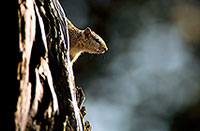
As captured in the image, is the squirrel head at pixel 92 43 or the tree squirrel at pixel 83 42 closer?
the tree squirrel at pixel 83 42

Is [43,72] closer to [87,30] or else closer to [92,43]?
[87,30]

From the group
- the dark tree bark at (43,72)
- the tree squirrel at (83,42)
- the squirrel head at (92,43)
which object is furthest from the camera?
the squirrel head at (92,43)

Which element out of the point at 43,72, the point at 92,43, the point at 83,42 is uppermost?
the point at 92,43

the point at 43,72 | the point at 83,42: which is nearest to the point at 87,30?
the point at 83,42

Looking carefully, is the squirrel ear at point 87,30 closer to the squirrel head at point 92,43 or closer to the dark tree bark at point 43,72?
the squirrel head at point 92,43

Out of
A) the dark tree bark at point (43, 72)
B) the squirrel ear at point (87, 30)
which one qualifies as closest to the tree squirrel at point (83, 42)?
the squirrel ear at point (87, 30)

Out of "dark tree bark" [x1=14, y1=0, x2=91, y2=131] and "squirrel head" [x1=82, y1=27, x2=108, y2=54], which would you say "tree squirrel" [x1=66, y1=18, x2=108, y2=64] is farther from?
"dark tree bark" [x1=14, y1=0, x2=91, y2=131]
